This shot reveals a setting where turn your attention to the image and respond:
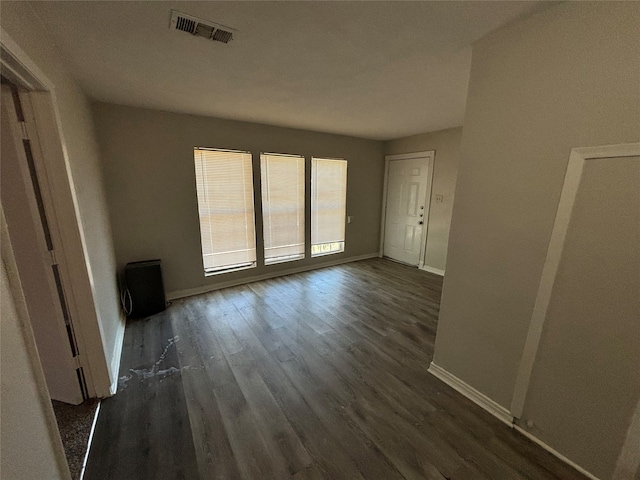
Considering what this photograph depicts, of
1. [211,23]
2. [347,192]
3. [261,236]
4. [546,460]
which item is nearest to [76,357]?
[211,23]

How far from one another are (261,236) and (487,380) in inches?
126

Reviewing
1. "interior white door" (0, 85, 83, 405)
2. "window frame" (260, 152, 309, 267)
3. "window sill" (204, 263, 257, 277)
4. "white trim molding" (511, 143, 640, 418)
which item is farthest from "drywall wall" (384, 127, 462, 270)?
"interior white door" (0, 85, 83, 405)

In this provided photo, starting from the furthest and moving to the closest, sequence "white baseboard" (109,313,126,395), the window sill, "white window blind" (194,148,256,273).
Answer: the window sill, "white window blind" (194,148,256,273), "white baseboard" (109,313,126,395)

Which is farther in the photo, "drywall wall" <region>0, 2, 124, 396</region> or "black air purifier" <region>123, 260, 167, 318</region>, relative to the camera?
"black air purifier" <region>123, 260, 167, 318</region>

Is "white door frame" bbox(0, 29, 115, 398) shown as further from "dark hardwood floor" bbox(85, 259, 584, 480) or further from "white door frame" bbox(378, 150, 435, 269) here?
"white door frame" bbox(378, 150, 435, 269)

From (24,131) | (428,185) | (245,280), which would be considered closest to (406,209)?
(428,185)

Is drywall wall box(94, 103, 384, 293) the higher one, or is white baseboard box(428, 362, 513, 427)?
drywall wall box(94, 103, 384, 293)

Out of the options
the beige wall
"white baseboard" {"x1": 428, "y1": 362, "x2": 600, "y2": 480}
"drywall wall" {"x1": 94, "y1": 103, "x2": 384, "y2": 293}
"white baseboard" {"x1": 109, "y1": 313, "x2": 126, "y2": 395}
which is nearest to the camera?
the beige wall

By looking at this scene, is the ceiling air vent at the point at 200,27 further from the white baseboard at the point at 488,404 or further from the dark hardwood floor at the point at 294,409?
the white baseboard at the point at 488,404

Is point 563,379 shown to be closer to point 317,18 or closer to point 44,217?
point 317,18

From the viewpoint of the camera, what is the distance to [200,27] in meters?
1.45

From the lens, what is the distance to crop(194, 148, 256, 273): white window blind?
11.2 ft

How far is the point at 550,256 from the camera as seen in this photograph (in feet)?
4.52

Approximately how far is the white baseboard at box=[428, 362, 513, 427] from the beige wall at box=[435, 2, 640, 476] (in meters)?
0.05
